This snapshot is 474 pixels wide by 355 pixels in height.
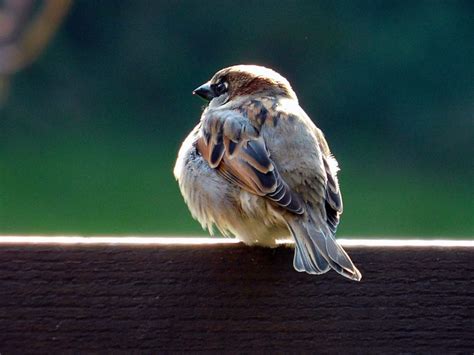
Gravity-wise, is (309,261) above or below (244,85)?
below

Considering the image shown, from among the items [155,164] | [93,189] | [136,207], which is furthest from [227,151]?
[155,164]

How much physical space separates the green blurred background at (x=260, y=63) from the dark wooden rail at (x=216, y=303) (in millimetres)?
8699

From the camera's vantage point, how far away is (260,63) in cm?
1330

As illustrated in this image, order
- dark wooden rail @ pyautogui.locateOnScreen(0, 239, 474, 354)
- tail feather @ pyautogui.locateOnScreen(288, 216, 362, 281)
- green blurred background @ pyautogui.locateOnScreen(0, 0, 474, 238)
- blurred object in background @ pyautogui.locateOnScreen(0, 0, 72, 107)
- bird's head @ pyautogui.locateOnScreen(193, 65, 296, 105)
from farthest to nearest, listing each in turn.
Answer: green blurred background @ pyautogui.locateOnScreen(0, 0, 474, 238) < blurred object in background @ pyautogui.locateOnScreen(0, 0, 72, 107) < bird's head @ pyautogui.locateOnScreen(193, 65, 296, 105) < tail feather @ pyautogui.locateOnScreen(288, 216, 362, 281) < dark wooden rail @ pyautogui.locateOnScreen(0, 239, 474, 354)

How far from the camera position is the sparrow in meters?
3.20

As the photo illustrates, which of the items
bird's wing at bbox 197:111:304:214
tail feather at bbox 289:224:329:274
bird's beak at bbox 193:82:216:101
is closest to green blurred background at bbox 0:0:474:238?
bird's beak at bbox 193:82:216:101

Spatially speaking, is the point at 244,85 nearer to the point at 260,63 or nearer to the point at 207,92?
the point at 207,92

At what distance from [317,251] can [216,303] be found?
14.3 inches

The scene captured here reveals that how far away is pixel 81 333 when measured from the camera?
2.21m

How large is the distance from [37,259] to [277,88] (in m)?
2.00

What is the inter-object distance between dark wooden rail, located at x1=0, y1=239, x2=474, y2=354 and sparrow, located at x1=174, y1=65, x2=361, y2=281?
0.51 metres

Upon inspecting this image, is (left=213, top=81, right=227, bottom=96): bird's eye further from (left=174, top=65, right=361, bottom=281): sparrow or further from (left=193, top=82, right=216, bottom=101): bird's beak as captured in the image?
(left=174, top=65, right=361, bottom=281): sparrow

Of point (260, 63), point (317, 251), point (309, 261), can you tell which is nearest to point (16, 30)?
point (317, 251)

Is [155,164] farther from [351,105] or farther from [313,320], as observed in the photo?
[313,320]
